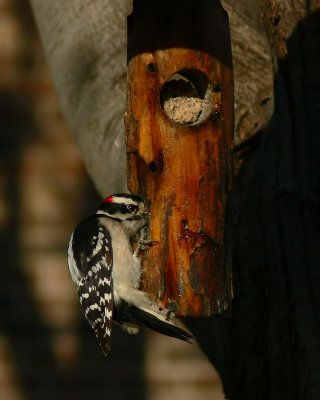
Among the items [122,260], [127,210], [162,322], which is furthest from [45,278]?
[162,322]

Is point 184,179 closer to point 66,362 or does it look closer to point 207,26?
point 207,26

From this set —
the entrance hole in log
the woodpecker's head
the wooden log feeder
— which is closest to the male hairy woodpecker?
the woodpecker's head

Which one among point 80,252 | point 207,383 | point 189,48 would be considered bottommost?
point 207,383

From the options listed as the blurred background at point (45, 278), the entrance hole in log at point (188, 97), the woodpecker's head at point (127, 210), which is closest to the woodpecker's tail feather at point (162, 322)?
the woodpecker's head at point (127, 210)

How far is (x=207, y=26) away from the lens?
9.91 feet

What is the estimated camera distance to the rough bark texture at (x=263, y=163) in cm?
327

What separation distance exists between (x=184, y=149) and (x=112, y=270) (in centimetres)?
81

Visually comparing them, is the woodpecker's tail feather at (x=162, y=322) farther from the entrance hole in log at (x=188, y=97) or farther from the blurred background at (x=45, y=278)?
the blurred background at (x=45, y=278)

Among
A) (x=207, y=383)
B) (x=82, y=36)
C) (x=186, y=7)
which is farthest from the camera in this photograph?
(x=207, y=383)

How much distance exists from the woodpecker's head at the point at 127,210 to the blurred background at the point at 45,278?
93.3 inches

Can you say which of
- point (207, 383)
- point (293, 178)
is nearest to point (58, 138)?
point (207, 383)

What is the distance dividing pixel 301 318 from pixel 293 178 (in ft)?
2.10

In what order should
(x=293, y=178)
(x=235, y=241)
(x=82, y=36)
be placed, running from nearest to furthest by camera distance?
(x=235, y=241) < (x=293, y=178) < (x=82, y=36)

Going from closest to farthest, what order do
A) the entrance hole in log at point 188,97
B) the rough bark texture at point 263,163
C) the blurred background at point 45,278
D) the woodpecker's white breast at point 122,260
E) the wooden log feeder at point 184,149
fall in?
the wooden log feeder at point 184,149
the entrance hole in log at point 188,97
the rough bark texture at point 263,163
the woodpecker's white breast at point 122,260
the blurred background at point 45,278
